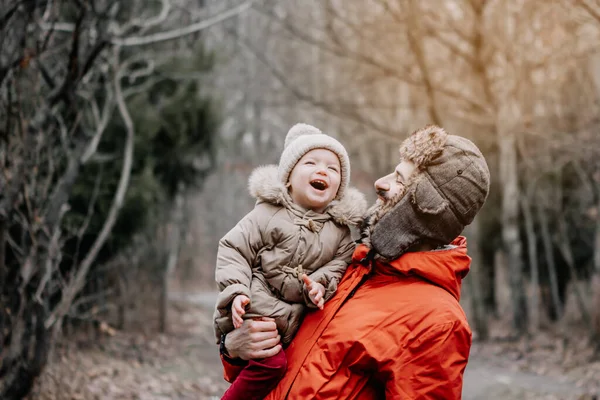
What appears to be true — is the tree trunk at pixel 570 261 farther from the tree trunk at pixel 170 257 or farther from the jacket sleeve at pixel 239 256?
the jacket sleeve at pixel 239 256

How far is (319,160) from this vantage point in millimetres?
2422

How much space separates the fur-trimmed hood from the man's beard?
4 centimetres

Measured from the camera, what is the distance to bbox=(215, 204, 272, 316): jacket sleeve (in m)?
2.22

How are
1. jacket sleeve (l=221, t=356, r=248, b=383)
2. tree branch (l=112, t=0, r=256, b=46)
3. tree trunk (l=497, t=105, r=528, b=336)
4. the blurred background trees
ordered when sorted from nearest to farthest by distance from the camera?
1. jacket sleeve (l=221, t=356, r=248, b=383)
2. the blurred background trees
3. tree branch (l=112, t=0, r=256, b=46)
4. tree trunk (l=497, t=105, r=528, b=336)

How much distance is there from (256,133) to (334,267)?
21.1 metres

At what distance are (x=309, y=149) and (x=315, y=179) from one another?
0.12m

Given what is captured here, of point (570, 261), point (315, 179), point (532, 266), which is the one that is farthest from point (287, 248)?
point (532, 266)

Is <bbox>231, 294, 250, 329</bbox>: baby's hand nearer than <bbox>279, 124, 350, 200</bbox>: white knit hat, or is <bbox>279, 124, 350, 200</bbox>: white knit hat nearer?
<bbox>231, 294, 250, 329</bbox>: baby's hand

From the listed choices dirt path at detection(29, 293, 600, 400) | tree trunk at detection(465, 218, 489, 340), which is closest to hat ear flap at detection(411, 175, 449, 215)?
dirt path at detection(29, 293, 600, 400)

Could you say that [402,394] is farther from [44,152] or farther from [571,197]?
[571,197]

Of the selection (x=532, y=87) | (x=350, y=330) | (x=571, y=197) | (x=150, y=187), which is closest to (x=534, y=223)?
(x=571, y=197)

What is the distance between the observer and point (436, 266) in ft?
7.09

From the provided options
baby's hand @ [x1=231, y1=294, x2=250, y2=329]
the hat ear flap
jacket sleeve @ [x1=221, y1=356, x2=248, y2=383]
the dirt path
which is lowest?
the dirt path

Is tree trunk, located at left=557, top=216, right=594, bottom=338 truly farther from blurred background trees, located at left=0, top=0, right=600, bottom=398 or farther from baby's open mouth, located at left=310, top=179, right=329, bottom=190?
baby's open mouth, located at left=310, top=179, right=329, bottom=190
